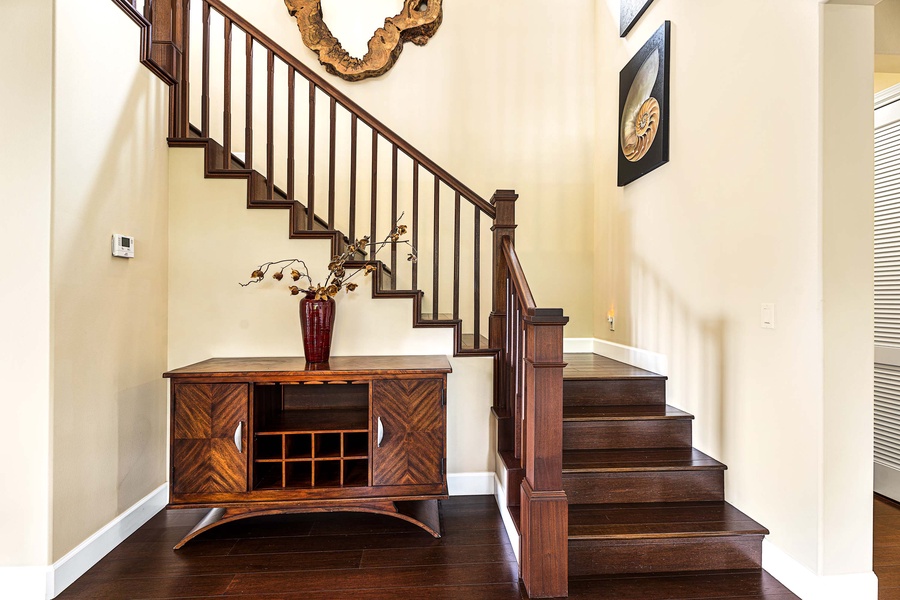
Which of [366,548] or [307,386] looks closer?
[366,548]

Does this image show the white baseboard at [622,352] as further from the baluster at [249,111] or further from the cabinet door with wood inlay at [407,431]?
the baluster at [249,111]

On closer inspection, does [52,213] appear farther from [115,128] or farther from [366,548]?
[366,548]

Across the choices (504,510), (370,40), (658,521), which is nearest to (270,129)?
(370,40)

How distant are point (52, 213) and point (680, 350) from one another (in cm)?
317

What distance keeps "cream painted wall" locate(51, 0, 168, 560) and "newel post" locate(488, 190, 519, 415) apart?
1.90 metres

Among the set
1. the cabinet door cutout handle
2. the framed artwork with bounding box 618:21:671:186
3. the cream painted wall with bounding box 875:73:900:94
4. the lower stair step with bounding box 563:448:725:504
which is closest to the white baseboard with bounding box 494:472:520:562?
the lower stair step with bounding box 563:448:725:504

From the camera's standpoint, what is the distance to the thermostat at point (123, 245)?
232 cm

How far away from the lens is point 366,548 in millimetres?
2377

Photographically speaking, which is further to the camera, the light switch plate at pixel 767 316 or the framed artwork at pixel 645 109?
the framed artwork at pixel 645 109

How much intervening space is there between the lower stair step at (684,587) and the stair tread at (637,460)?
0.46 meters

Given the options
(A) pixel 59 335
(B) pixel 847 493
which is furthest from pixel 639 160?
(A) pixel 59 335

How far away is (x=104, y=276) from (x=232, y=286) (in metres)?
0.67

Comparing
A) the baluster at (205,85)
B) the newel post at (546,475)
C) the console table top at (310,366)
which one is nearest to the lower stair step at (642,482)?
the newel post at (546,475)

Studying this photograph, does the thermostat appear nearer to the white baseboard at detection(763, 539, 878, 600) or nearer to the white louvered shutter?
the white baseboard at detection(763, 539, 878, 600)
